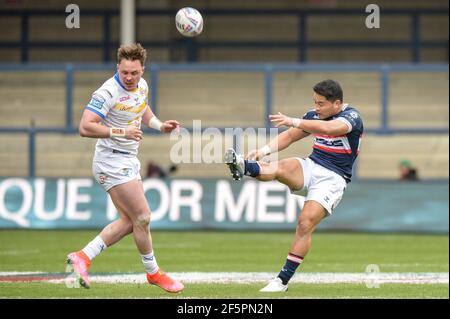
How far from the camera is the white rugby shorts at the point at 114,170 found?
10.9 meters

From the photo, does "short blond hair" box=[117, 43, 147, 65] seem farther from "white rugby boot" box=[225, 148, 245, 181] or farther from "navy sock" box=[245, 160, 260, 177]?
"navy sock" box=[245, 160, 260, 177]

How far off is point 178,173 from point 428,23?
32.5ft

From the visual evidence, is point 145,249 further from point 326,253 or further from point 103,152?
point 326,253

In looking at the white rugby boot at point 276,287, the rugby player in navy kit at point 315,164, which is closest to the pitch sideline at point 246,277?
the white rugby boot at point 276,287

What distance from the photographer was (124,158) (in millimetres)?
10961

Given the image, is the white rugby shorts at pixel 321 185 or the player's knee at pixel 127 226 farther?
the white rugby shorts at pixel 321 185

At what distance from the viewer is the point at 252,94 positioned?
27.9 metres

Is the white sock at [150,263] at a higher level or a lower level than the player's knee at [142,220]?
lower

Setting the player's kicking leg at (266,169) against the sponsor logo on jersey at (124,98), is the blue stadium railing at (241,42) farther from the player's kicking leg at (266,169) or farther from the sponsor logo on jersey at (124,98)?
the sponsor logo on jersey at (124,98)

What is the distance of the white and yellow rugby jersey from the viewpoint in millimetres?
10672

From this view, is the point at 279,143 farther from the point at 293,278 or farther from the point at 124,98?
the point at 293,278

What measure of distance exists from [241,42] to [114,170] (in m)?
21.3

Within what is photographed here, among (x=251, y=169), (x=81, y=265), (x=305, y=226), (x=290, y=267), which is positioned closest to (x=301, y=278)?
(x=290, y=267)

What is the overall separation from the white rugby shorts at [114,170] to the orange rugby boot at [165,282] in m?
1.01
